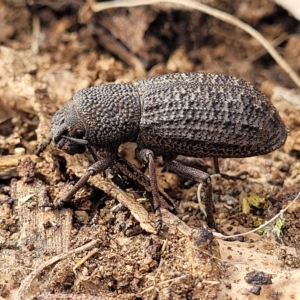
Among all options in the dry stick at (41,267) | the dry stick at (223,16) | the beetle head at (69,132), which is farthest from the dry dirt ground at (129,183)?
the beetle head at (69,132)

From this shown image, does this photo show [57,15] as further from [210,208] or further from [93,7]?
[210,208]

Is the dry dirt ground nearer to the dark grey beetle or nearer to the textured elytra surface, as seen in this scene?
the dark grey beetle

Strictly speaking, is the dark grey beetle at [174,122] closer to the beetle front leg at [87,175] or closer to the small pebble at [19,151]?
the beetle front leg at [87,175]

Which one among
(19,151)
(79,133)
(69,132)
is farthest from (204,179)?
(19,151)

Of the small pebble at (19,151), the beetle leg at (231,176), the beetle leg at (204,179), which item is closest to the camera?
the beetle leg at (204,179)

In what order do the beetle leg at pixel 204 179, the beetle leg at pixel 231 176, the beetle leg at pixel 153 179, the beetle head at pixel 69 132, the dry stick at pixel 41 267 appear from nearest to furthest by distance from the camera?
the dry stick at pixel 41 267 < the beetle leg at pixel 153 179 < the beetle leg at pixel 204 179 < the beetle head at pixel 69 132 < the beetle leg at pixel 231 176

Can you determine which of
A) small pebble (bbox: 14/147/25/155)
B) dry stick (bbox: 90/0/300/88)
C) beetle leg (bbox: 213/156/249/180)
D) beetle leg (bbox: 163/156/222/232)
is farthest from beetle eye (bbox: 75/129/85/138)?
dry stick (bbox: 90/0/300/88)

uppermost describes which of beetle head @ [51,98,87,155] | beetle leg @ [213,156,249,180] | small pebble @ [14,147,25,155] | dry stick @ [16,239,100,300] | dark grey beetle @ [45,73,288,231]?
dark grey beetle @ [45,73,288,231]
